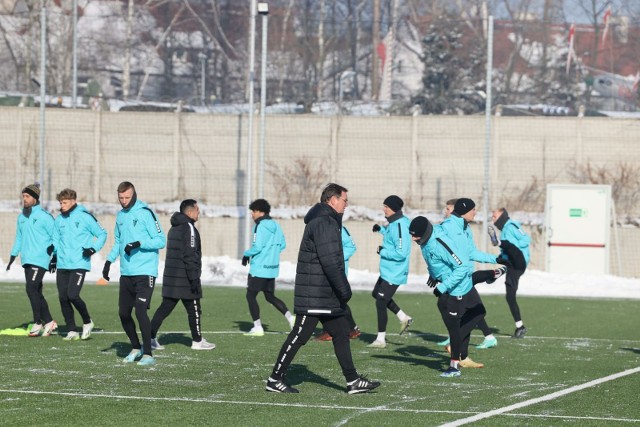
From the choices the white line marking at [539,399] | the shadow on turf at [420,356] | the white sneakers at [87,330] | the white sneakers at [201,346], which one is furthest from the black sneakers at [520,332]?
the white sneakers at [87,330]

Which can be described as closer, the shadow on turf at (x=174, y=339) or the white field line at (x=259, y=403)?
the white field line at (x=259, y=403)

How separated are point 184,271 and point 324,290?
3.92m

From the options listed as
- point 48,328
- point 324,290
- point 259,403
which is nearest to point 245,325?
point 48,328

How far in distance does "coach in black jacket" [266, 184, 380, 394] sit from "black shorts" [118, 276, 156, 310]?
2697mm

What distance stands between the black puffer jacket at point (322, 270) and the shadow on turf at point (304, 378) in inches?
38.1

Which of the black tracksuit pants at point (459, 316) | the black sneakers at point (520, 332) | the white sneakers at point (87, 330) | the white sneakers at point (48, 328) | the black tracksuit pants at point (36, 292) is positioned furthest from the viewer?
the black sneakers at point (520, 332)

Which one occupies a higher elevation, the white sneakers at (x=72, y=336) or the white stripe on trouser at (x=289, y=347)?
the white stripe on trouser at (x=289, y=347)

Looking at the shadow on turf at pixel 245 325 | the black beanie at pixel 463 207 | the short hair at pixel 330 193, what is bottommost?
the shadow on turf at pixel 245 325

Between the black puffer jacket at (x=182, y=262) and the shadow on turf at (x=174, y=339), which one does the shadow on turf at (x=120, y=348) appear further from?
the black puffer jacket at (x=182, y=262)

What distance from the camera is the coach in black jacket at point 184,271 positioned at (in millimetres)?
14930

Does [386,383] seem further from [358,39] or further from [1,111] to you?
[358,39]

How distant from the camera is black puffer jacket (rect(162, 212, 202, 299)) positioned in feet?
49.0

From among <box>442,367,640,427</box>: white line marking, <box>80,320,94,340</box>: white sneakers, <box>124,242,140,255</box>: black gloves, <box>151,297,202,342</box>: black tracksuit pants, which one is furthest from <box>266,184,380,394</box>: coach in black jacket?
<box>80,320,94,340</box>: white sneakers

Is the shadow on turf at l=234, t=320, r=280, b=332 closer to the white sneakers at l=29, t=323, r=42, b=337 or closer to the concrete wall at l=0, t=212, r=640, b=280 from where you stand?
the white sneakers at l=29, t=323, r=42, b=337
